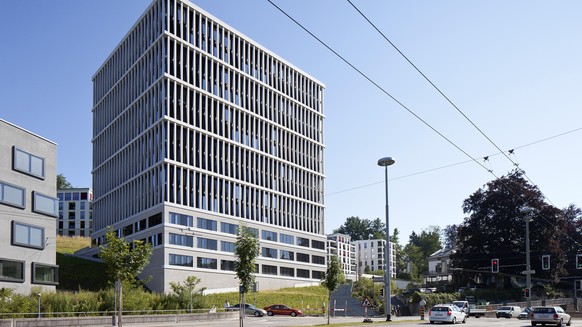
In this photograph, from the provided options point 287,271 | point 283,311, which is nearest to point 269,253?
point 287,271

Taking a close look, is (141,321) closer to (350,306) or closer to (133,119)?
(350,306)

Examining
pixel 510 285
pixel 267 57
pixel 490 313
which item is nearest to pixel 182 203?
pixel 267 57

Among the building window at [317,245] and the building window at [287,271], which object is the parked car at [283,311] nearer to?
the building window at [287,271]

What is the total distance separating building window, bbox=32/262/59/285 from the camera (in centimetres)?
4988

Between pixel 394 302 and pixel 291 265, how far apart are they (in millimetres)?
24529

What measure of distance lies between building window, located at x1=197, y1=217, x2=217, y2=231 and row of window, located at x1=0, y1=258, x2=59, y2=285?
32674 millimetres

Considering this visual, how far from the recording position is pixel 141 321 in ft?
148

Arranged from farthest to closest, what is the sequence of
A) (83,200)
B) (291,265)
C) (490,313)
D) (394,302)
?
(83,200) → (291,265) → (394,302) → (490,313)

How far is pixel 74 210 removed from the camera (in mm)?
165750

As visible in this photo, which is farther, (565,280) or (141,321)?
(565,280)

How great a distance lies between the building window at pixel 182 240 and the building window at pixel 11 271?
3173 centimetres

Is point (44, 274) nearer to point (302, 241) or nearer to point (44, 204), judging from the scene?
point (44, 204)

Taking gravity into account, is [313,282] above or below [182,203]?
below

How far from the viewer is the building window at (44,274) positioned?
164 ft
